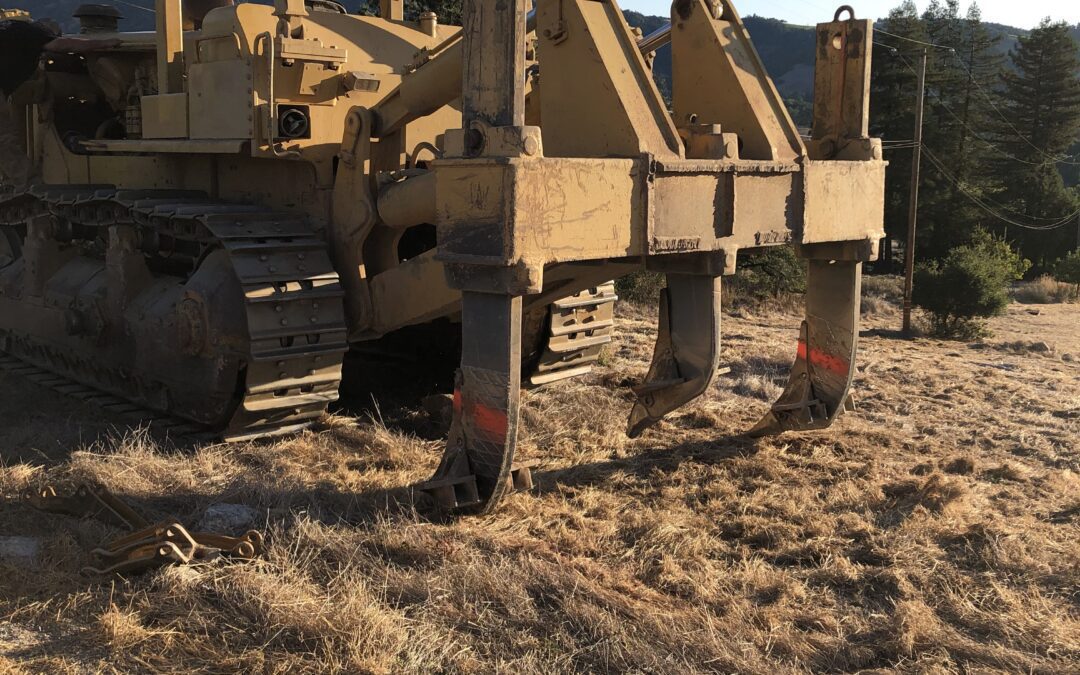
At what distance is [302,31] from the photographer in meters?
6.80

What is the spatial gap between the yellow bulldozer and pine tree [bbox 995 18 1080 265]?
35388 mm

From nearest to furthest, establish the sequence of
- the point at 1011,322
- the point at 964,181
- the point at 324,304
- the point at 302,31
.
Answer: the point at 324,304 → the point at 302,31 → the point at 1011,322 → the point at 964,181

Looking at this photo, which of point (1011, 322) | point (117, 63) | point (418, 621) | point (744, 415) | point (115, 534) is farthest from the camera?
point (1011, 322)

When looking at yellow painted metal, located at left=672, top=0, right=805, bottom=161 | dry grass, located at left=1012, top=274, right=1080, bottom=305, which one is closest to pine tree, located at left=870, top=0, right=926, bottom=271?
dry grass, located at left=1012, top=274, right=1080, bottom=305

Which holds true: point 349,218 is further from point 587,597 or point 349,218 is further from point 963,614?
point 963,614

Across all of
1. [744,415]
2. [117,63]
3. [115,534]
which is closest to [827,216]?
[744,415]

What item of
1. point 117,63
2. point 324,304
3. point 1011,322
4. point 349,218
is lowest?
point 1011,322

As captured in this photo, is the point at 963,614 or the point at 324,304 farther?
the point at 324,304

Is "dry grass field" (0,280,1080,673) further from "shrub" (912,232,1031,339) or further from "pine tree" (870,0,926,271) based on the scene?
"pine tree" (870,0,926,271)

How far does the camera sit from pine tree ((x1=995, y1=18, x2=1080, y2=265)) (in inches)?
1545

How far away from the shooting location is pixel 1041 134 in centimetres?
4128

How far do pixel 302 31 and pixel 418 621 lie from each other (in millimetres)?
4215

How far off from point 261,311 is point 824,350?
10.6 ft

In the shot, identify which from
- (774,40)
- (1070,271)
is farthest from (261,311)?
(774,40)
